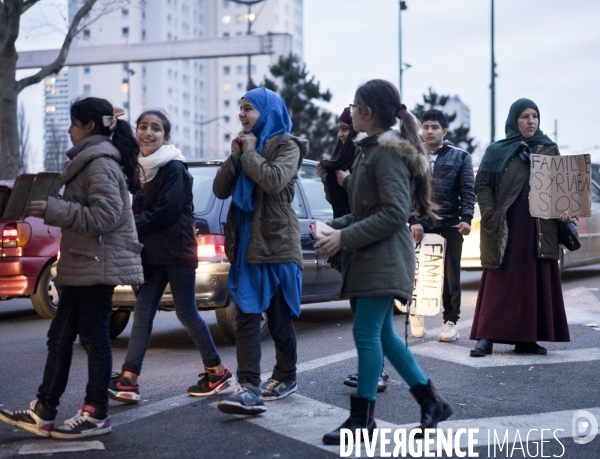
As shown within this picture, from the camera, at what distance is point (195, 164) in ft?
26.6

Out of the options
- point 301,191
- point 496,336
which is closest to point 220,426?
point 496,336

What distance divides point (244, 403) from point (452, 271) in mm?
3316

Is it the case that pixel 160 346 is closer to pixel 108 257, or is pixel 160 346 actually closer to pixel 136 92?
pixel 108 257

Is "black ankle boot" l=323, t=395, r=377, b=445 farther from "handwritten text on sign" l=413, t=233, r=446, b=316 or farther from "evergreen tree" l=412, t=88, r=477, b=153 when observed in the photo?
"evergreen tree" l=412, t=88, r=477, b=153

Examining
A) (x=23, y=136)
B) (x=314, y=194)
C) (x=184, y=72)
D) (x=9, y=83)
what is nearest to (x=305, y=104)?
(x=23, y=136)

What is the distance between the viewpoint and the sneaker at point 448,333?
7805 mm

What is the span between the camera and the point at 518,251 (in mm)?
7219

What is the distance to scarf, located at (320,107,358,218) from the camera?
19.5ft

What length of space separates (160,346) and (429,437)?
3910mm

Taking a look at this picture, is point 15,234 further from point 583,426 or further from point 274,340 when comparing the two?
point 583,426

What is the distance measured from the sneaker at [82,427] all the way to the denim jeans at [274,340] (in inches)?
36.3

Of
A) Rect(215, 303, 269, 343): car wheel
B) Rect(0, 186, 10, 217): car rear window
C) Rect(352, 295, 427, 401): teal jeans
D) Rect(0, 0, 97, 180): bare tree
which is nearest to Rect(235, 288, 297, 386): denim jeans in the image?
Rect(352, 295, 427, 401): teal jeans

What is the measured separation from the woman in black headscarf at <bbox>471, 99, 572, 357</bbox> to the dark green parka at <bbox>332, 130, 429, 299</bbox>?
109 inches

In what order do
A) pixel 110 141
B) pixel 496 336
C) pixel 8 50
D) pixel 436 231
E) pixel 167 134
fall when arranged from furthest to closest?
pixel 8 50 → pixel 436 231 → pixel 496 336 → pixel 167 134 → pixel 110 141
